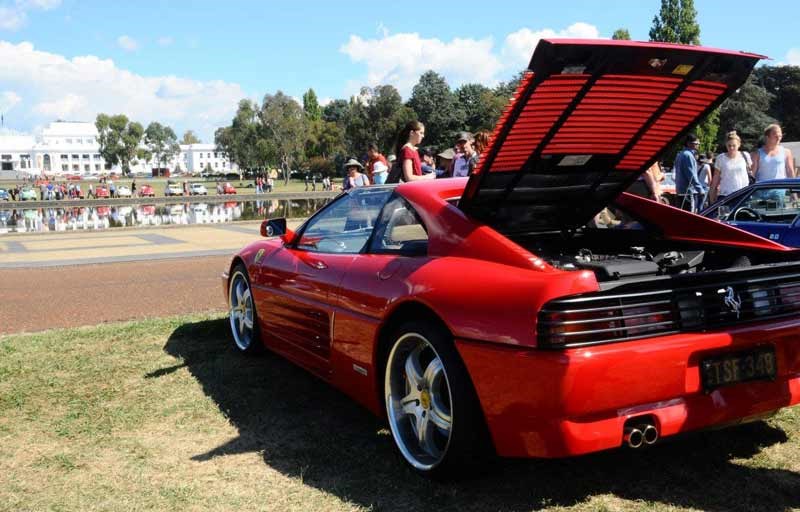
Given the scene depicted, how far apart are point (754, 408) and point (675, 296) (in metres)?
0.61

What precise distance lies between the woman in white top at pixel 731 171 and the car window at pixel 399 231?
6.83m

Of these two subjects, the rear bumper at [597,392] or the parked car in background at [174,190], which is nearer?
the rear bumper at [597,392]

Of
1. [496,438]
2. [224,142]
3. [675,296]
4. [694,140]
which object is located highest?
[224,142]

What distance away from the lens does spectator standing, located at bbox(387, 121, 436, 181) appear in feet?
24.3

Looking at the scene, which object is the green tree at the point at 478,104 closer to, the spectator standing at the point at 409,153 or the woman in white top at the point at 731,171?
the woman in white top at the point at 731,171

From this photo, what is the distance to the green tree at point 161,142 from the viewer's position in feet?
504

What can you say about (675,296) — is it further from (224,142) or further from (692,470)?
(224,142)

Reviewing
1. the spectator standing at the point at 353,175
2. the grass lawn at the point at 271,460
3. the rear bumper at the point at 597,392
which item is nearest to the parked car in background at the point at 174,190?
the spectator standing at the point at 353,175

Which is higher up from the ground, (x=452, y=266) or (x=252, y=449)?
(x=452, y=266)

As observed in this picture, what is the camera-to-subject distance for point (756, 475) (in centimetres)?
311

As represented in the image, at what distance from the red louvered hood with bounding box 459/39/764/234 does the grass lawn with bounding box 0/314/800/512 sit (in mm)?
1277

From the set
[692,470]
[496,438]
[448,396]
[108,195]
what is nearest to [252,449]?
[448,396]

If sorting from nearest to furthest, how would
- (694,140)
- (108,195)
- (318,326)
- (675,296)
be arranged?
(675,296) < (318,326) < (694,140) < (108,195)

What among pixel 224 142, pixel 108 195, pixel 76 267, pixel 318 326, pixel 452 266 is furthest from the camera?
pixel 224 142
